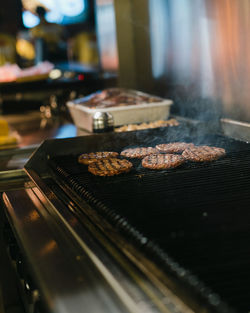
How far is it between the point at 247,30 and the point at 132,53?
2121mm

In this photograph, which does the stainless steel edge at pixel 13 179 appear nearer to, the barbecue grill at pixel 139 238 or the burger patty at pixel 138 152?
the barbecue grill at pixel 139 238

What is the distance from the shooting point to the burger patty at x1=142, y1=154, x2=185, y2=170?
2.30 m

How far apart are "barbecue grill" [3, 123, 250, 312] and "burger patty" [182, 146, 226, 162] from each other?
0.04 m

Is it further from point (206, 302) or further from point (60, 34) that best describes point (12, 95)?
point (206, 302)

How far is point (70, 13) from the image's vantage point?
8219mm

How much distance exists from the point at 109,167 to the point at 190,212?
77 centimetres

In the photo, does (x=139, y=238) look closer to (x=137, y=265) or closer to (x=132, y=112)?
(x=137, y=265)

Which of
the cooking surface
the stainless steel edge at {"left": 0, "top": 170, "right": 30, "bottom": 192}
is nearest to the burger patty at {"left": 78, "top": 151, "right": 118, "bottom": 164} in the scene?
the cooking surface

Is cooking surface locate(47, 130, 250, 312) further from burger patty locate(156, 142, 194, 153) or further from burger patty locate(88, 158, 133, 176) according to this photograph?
burger patty locate(156, 142, 194, 153)

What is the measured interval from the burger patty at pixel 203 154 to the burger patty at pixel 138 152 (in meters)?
0.22

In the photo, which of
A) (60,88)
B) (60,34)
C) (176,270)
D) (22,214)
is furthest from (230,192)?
(60,34)

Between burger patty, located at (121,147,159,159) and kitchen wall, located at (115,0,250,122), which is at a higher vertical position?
kitchen wall, located at (115,0,250,122)

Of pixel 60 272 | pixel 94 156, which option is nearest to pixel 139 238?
pixel 60 272

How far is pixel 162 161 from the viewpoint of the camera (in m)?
2.35
